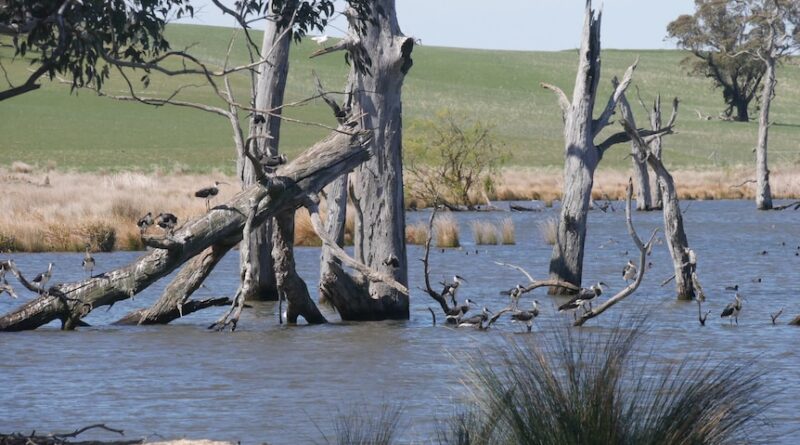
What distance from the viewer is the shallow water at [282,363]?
1078 cm

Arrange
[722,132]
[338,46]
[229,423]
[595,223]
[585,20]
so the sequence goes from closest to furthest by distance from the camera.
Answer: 1. [229,423]
2. [338,46]
3. [585,20]
4. [595,223]
5. [722,132]

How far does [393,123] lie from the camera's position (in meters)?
16.5

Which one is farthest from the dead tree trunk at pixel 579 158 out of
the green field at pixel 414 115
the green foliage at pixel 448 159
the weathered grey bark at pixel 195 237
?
the green field at pixel 414 115

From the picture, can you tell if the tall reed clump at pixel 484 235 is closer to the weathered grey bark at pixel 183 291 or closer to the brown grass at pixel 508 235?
the brown grass at pixel 508 235

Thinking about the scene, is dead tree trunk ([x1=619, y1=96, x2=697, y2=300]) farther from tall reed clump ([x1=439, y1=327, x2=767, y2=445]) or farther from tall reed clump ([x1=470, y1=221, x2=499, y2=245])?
tall reed clump ([x1=470, y1=221, x2=499, y2=245])

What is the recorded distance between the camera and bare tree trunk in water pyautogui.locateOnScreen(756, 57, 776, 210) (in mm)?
45906

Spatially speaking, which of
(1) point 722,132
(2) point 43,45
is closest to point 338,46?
(2) point 43,45

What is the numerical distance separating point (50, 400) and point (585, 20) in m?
11.4

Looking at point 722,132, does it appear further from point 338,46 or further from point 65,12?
point 65,12

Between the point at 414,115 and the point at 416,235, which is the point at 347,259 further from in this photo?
the point at 414,115

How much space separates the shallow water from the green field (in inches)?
2154

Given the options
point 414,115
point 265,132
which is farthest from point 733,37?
point 414,115

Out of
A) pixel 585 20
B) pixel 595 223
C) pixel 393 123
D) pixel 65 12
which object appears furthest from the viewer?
pixel 595 223

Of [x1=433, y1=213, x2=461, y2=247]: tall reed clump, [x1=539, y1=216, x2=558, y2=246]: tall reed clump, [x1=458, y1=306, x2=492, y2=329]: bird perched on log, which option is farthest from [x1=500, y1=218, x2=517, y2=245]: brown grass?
[x1=458, y1=306, x2=492, y2=329]: bird perched on log
